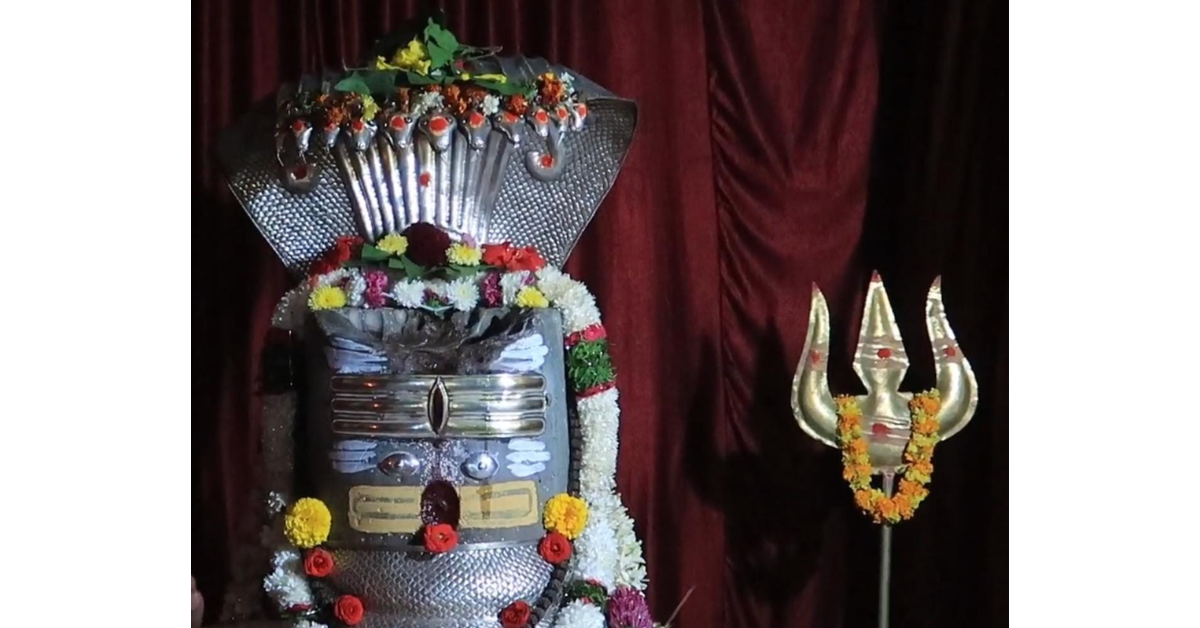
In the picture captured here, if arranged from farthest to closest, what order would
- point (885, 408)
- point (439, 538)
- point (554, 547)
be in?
1. point (885, 408)
2. point (554, 547)
3. point (439, 538)

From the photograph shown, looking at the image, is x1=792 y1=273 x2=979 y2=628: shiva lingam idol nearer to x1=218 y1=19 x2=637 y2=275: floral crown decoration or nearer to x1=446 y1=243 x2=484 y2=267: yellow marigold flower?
x1=218 y1=19 x2=637 y2=275: floral crown decoration

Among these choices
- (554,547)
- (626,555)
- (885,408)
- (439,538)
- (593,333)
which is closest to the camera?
(439,538)

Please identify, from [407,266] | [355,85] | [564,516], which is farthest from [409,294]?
[564,516]

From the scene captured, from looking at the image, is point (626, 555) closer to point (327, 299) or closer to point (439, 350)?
point (439, 350)

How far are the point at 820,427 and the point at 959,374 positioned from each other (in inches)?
14.9

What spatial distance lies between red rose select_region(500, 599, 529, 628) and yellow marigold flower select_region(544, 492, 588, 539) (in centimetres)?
19

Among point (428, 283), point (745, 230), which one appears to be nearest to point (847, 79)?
point (745, 230)

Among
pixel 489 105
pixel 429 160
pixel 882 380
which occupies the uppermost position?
pixel 489 105

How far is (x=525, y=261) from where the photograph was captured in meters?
2.82

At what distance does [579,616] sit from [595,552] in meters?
0.16

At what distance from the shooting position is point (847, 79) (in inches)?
140

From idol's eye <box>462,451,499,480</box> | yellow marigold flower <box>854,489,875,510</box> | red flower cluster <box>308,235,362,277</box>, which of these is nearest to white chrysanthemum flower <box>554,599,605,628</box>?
idol's eye <box>462,451,499,480</box>

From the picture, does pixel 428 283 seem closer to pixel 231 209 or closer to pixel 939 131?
pixel 231 209

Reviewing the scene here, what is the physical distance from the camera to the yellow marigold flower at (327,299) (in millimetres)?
2693
